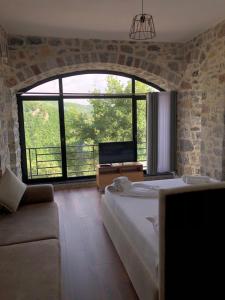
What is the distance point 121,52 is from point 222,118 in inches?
88.2

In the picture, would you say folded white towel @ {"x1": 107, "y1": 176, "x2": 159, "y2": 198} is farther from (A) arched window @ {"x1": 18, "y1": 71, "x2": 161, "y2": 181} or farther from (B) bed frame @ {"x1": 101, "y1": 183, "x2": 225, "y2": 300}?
(A) arched window @ {"x1": 18, "y1": 71, "x2": 161, "y2": 181}

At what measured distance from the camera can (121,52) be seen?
470cm

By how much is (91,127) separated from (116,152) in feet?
2.79

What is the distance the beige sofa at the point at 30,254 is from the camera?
1517 millimetres

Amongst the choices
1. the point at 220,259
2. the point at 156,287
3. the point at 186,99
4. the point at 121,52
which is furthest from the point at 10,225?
→ the point at 186,99

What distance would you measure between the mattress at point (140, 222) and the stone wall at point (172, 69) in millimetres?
1511

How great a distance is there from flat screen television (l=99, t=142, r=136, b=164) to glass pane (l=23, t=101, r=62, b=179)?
1.00 m

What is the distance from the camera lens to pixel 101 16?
3.54 m

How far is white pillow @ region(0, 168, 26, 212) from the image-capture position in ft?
8.79

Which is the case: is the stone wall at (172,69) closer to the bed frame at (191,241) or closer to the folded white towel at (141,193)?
the folded white towel at (141,193)

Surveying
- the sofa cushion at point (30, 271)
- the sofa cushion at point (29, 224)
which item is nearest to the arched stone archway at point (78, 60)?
the sofa cushion at point (29, 224)

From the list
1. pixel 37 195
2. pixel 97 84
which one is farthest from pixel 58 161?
pixel 37 195

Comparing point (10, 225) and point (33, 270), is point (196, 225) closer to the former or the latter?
point (33, 270)

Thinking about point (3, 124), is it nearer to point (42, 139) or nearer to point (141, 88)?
point (42, 139)
